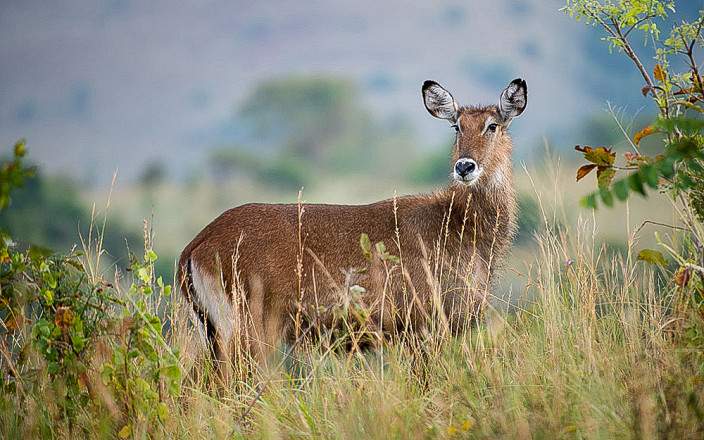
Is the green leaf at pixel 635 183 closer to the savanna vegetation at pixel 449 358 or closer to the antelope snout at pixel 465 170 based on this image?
the savanna vegetation at pixel 449 358

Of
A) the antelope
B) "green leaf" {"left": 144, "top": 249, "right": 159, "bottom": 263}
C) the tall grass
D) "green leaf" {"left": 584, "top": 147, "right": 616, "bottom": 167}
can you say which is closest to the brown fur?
the antelope

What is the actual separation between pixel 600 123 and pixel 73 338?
35894mm

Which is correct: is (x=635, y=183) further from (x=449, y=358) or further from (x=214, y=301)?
(x=214, y=301)

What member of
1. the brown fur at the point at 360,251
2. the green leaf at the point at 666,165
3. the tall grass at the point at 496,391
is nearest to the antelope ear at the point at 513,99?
the brown fur at the point at 360,251

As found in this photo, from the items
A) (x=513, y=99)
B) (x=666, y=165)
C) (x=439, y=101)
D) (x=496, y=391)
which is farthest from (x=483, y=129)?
(x=666, y=165)

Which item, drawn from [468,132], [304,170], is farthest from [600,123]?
[468,132]

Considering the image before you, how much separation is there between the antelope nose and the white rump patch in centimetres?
179

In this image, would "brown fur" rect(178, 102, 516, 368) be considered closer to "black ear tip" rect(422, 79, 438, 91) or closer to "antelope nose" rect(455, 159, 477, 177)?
"antelope nose" rect(455, 159, 477, 177)

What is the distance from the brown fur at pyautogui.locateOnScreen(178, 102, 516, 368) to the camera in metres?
6.56

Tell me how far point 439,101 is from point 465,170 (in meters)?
0.94

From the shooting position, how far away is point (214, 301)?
6465mm

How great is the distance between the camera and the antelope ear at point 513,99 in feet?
23.6

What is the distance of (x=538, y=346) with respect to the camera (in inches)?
221

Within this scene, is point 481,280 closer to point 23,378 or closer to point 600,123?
point 23,378
